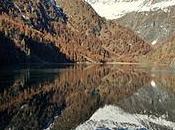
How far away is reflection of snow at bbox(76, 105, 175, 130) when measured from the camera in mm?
55594

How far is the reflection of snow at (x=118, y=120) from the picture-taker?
55.6 meters

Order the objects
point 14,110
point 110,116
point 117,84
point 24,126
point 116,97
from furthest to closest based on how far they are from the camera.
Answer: point 117,84, point 116,97, point 110,116, point 14,110, point 24,126

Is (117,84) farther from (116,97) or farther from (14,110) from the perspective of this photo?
(14,110)

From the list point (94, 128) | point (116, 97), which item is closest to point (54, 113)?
point (94, 128)

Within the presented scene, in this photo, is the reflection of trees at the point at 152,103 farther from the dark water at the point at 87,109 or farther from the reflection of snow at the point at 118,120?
the reflection of snow at the point at 118,120

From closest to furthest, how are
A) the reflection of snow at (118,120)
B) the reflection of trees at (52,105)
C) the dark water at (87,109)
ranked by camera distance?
the dark water at (87,109), the reflection of snow at (118,120), the reflection of trees at (52,105)

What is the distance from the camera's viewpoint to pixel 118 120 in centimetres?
6247

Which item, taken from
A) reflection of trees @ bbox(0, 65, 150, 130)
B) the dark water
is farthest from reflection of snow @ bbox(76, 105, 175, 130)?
reflection of trees @ bbox(0, 65, 150, 130)

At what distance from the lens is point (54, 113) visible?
63281 millimetres

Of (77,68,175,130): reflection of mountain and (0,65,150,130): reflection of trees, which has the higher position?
(0,65,150,130): reflection of trees

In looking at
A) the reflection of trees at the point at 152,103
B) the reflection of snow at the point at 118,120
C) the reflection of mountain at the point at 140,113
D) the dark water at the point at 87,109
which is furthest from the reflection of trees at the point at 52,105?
the reflection of trees at the point at 152,103

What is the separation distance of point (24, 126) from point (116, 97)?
4390 centimetres

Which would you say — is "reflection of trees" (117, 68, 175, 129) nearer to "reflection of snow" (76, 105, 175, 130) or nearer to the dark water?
the dark water

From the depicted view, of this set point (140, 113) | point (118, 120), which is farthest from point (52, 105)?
point (140, 113)
